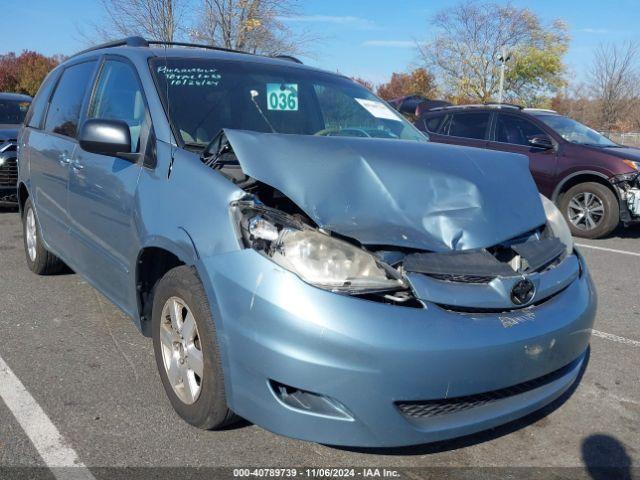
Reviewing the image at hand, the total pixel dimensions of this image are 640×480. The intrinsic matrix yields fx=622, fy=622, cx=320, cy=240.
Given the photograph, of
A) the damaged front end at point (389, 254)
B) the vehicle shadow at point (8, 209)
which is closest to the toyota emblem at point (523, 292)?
the damaged front end at point (389, 254)

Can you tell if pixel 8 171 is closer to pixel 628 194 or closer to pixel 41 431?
pixel 41 431

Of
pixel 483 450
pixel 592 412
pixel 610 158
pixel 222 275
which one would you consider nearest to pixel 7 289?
pixel 222 275

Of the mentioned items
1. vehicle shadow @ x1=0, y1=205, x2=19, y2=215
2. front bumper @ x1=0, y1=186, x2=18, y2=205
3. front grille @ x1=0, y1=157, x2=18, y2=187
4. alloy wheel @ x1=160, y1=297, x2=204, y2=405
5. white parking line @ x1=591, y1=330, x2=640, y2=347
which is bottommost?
vehicle shadow @ x1=0, y1=205, x2=19, y2=215

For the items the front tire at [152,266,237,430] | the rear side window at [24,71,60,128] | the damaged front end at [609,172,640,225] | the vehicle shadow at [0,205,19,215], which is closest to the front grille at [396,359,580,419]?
the front tire at [152,266,237,430]

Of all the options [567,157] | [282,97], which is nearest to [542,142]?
[567,157]

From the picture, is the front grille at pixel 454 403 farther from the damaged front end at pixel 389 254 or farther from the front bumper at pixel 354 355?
the damaged front end at pixel 389 254

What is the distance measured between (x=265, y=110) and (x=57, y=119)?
1872 millimetres

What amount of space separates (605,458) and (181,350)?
194 centimetres

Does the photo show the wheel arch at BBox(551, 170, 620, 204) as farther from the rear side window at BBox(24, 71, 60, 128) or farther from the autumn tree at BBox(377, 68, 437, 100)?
the autumn tree at BBox(377, 68, 437, 100)

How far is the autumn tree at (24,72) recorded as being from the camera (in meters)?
33.9

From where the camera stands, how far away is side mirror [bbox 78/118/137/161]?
3.12m

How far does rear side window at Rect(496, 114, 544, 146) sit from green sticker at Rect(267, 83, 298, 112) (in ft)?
19.6

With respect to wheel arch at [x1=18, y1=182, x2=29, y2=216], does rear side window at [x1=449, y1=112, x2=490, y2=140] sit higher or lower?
higher

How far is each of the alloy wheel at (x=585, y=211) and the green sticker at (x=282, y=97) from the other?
18.8ft
